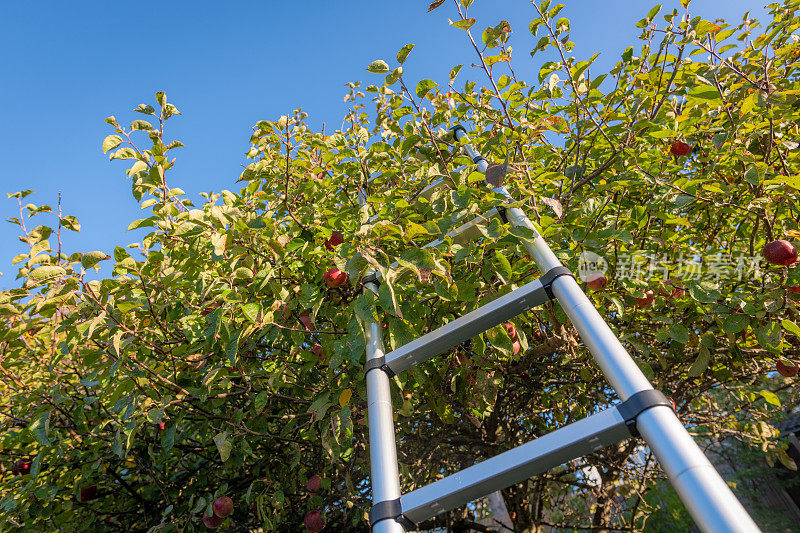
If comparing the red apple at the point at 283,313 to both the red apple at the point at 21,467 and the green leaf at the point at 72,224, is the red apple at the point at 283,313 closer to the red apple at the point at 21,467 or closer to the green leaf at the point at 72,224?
the green leaf at the point at 72,224

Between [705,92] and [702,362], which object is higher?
[705,92]

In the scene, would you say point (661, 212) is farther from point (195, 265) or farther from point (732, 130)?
point (195, 265)

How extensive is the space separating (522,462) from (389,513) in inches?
16.0

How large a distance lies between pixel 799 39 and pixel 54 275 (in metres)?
3.94

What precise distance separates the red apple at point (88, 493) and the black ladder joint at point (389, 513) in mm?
3354

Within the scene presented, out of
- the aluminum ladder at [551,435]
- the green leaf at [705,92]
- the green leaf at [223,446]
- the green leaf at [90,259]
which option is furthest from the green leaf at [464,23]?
the green leaf at [223,446]

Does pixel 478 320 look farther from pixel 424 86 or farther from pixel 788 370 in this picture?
pixel 788 370

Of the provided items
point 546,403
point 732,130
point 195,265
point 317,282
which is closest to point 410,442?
point 546,403

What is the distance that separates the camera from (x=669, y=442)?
97cm

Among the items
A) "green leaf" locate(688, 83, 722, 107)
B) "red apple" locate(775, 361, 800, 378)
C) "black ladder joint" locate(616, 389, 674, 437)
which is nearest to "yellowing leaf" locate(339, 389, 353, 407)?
"black ladder joint" locate(616, 389, 674, 437)

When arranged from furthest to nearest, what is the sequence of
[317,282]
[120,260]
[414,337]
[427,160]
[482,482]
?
1. [427,160]
2. [317,282]
3. [120,260]
4. [414,337]
5. [482,482]

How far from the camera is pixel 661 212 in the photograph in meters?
2.18

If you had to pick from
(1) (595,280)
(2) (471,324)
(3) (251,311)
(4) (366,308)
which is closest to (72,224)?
(3) (251,311)

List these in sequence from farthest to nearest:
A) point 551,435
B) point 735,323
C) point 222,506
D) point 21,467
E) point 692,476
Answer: point 21,467 → point 222,506 → point 735,323 → point 551,435 → point 692,476
